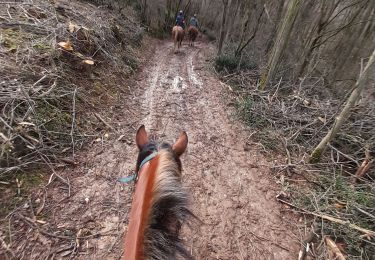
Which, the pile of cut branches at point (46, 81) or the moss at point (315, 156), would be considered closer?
the pile of cut branches at point (46, 81)

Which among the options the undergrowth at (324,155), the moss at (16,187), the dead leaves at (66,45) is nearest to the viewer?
the moss at (16,187)

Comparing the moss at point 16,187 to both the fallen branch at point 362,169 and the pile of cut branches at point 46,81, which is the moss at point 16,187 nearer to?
the pile of cut branches at point 46,81

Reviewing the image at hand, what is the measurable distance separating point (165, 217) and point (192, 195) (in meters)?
2.54

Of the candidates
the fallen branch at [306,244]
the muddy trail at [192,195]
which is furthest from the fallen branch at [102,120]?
the fallen branch at [306,244]

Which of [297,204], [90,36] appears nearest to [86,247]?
[297,204]

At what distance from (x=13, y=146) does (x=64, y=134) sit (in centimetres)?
91

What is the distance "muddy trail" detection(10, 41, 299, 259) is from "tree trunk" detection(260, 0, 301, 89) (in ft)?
7.76

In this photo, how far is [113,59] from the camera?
7496mm

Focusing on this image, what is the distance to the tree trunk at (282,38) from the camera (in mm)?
6375

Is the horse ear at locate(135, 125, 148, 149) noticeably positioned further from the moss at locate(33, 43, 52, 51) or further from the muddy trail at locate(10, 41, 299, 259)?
the moss at locate(33, 43, 52, 51)

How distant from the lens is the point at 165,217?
1.37 meters

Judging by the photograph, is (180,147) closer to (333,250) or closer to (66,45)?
(333,250)

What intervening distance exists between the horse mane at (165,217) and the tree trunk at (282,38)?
6.78 m

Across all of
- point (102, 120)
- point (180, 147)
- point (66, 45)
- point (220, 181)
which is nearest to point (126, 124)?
point (102, 120)
